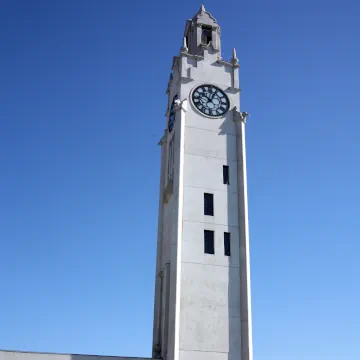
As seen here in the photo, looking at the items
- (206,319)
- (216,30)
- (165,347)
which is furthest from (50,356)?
(216,30)

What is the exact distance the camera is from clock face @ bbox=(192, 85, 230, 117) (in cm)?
4194

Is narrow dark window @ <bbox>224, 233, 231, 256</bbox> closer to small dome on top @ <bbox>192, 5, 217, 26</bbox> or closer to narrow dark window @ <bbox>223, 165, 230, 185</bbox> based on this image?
narrow dark window @ <bbox>223, 165, 230, 185</bbox>

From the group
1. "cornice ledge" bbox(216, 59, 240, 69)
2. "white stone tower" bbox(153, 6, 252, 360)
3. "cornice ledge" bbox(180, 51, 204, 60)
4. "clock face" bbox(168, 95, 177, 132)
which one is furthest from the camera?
"cornice ledge" bbox(216, 59, 240, 69)

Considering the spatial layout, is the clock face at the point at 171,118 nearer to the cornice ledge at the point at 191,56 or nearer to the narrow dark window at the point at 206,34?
the cornice ledge at the point at 191,56

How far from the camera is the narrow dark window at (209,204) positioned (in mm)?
37812

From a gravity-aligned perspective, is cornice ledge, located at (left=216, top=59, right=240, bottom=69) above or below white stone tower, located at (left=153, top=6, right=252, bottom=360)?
above

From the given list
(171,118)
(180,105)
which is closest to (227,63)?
(171,118)

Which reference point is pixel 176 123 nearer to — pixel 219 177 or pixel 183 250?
pixel 219 177

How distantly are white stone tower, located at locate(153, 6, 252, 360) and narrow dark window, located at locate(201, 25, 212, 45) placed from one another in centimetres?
214

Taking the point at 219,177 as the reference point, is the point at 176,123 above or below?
above

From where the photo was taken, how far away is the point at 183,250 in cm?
3584

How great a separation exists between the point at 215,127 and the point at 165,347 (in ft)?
56.3

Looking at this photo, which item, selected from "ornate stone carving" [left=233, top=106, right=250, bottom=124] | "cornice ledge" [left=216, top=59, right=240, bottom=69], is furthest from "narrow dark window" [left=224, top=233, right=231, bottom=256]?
"cornice ledge" [left=216, top=59, right=240, bottom=69]

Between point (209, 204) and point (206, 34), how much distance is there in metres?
18.7
